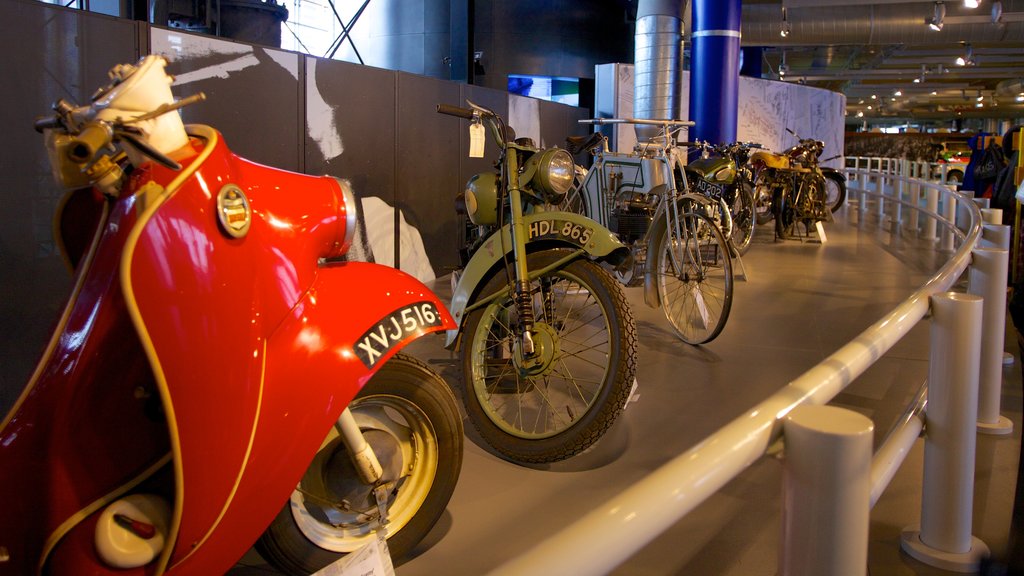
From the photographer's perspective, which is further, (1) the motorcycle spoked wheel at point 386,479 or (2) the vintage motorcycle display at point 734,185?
(2) the vintage motorcycle display at point 734,185

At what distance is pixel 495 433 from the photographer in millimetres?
2943

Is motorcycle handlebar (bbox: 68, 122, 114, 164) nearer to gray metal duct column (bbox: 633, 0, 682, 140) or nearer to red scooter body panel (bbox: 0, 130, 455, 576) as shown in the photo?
red scooter body panel (bbox: 0, 130, 455, 576)

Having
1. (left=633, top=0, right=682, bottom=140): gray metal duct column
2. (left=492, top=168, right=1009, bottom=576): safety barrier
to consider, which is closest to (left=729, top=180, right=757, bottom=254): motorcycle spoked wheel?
(left=633, top=0, right=682, bottom=140): gray metal duct column

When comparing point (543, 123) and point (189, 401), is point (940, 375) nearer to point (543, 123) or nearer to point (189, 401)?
point (189, 401)

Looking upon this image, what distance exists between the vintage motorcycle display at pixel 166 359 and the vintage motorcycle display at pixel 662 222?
2571mm

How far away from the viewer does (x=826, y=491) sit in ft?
3.25

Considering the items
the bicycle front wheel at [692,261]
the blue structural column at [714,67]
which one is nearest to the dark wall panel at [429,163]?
the bicycle front wheel at [692,261]

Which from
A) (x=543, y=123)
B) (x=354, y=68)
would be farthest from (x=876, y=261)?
(x=354, y=68)

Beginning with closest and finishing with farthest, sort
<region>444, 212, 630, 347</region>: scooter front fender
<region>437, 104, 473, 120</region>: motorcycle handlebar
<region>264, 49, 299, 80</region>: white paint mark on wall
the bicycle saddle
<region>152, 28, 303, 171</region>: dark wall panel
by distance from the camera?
1. <region>444, 212, 630, 347</region>: scooter front fender
2. <region>437, 104, 473, 120</region>: motorcycle handlebar
3. <region>152, 28, 303, 171</region>: dark wall panel
4. <region>264, 49, 299, 80</region>: white paint mark on wall
5. the bicycle saddle

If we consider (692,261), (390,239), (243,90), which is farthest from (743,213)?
(243,90)

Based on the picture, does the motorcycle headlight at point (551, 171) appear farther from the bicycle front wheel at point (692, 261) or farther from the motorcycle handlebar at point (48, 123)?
the motorcycle handlebar at point (48, 123)

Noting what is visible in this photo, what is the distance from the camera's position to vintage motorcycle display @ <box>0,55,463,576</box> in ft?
5.21

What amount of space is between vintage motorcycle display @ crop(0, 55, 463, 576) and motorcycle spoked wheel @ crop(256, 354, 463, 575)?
0.71 ft

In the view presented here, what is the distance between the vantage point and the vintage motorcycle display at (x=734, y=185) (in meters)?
7.13
